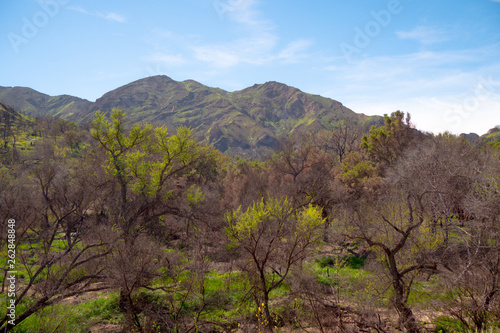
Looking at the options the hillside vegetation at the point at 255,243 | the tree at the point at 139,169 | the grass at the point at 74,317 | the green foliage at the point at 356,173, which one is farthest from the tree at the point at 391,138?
the grass at the point at 74,317

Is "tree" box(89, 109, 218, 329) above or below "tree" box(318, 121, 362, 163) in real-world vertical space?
below

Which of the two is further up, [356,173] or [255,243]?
[356,173]

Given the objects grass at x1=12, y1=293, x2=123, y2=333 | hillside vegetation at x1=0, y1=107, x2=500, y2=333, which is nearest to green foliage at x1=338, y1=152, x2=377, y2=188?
hillside vegetation at x1=0, y1=107, x2=500, y2=333

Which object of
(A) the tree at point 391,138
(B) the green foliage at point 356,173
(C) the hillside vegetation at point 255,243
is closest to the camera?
(C) the hillside vegetation at point 255,243

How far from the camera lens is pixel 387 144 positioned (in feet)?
117

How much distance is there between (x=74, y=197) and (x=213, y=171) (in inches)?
824

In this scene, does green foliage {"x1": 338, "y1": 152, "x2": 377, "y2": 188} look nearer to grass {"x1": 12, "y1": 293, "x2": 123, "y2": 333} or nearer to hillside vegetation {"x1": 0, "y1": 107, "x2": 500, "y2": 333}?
hillside vegetation {"x1": 0, "y1": 107, "x2": 500, "y2": 333}

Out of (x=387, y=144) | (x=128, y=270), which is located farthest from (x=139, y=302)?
(x=387, y=144)

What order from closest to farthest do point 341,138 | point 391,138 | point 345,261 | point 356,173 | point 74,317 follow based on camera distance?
point 74,317 → point 345,261 → point 356,173 → point 391,138 → point 341,138

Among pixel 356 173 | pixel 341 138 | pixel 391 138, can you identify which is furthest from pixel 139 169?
pixel 341 138

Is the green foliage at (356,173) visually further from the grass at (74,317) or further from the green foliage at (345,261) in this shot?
the grass at (74,317)

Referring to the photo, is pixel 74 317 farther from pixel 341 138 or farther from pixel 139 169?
pixel 341 138

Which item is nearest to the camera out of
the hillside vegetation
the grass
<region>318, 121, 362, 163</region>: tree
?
the grass

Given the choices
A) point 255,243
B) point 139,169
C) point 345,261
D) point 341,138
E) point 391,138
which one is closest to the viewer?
point 255,243
